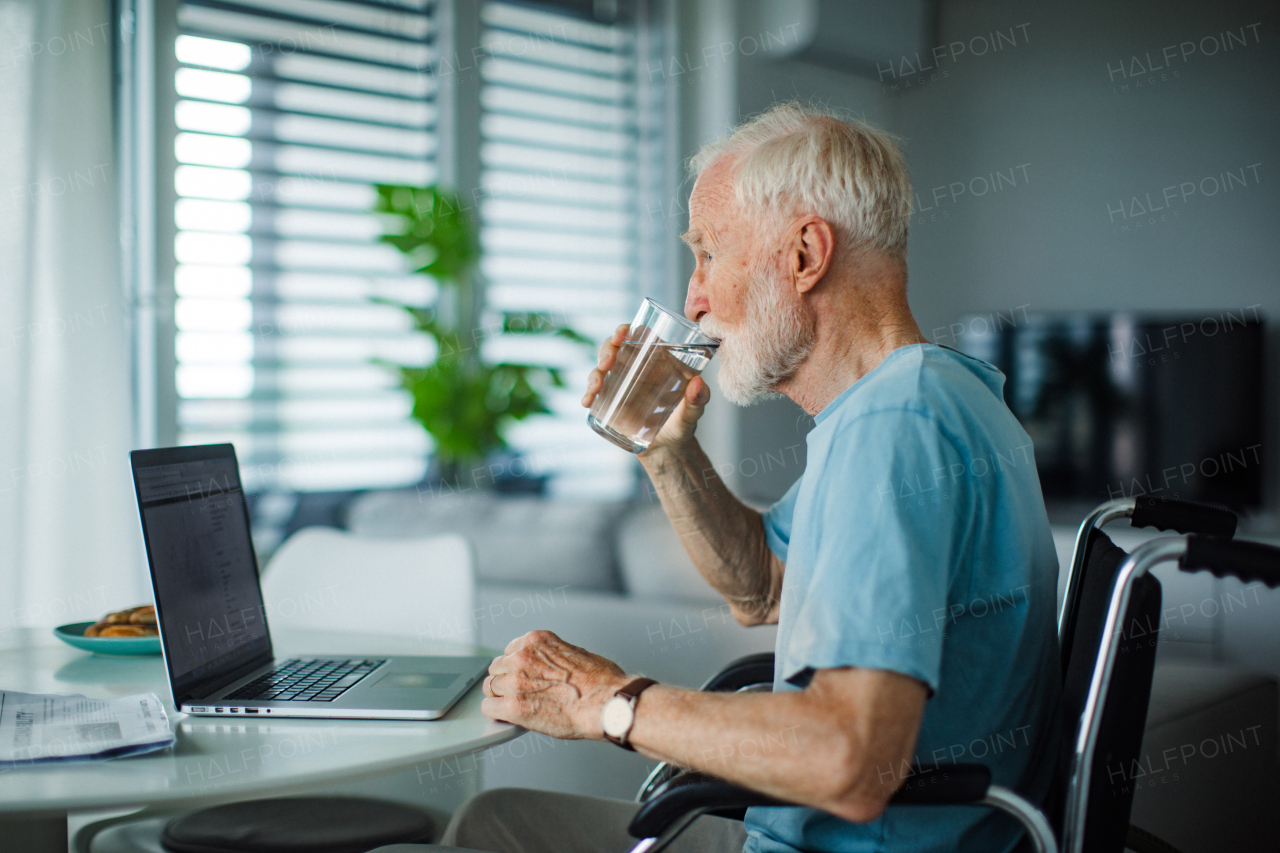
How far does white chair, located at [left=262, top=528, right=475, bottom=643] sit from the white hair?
2.97 ft

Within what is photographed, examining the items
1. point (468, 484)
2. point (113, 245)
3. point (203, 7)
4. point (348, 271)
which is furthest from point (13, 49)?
point (468, 484)

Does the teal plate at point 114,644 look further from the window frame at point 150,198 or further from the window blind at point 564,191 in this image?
the window blind at point 564,191

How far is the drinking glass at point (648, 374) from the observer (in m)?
1.16

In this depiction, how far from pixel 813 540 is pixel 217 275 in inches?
111

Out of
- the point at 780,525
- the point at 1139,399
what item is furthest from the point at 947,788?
the point at 1139,399

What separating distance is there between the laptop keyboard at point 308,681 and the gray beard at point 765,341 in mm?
561

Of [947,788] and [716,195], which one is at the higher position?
[716,195]

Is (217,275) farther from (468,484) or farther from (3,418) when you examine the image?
(468,484)

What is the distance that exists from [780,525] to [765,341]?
39cm

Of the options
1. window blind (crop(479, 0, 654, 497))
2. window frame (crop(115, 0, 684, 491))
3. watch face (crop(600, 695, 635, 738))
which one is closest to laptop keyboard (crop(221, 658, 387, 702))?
A: watch face (crop(600, 695, 635, 738))

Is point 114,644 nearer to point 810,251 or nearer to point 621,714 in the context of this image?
point 621,714

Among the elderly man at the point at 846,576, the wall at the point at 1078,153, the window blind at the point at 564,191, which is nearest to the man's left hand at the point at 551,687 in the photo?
the elderly man at the point at 846,576

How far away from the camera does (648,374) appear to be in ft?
3.94

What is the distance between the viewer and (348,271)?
11.8ft
